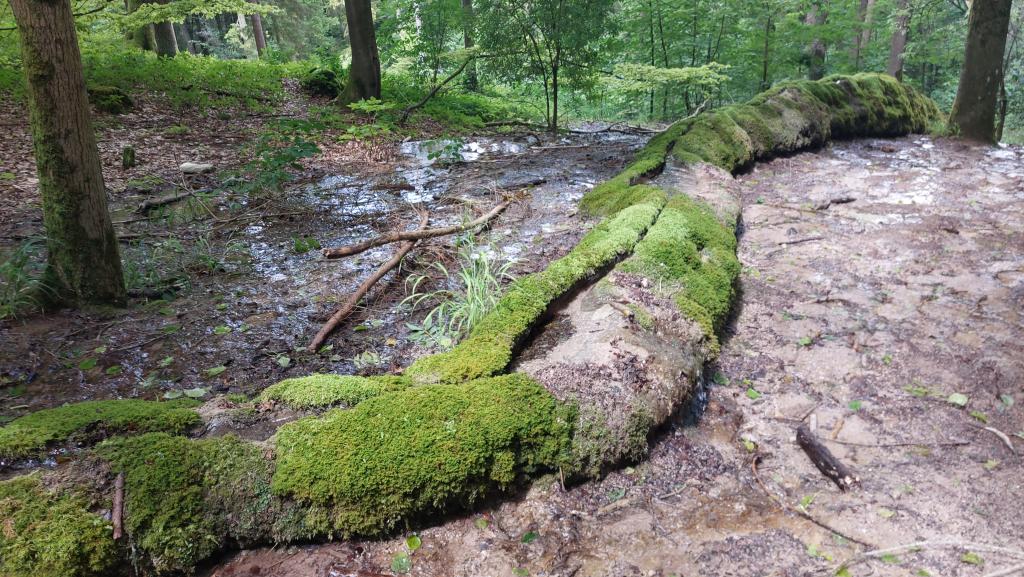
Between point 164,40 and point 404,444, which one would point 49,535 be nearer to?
point 404,444

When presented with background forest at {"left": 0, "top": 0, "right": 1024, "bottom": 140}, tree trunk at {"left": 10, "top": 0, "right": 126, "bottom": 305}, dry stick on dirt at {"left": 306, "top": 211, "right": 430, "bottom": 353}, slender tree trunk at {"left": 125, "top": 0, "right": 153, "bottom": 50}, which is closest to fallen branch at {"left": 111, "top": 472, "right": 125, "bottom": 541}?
dry stick on dirt at {"left": 306, "top": 211, "right": 430, "bottom": 353}

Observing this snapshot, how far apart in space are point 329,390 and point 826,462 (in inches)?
90.1

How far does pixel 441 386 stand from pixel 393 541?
686 millimetres

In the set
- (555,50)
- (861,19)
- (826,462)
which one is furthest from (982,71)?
(826,462)

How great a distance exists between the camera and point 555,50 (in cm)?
853

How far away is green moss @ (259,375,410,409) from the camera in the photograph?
257 cm

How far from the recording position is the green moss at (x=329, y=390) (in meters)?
2.57

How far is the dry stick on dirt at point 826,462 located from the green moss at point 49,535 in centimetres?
282

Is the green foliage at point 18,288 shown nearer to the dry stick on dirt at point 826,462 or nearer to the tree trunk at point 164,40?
the dry stick on dirt at point 826,462

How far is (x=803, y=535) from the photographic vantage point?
2.16 meters

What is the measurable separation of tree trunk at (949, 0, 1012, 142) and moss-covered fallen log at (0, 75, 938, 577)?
8108 mm

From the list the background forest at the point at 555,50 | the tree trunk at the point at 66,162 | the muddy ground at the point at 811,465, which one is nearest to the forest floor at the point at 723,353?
the muddy ground at the point at 811,465

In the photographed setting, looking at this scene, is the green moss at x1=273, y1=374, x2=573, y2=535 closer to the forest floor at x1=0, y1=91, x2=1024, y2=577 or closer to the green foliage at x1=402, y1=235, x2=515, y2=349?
the forest floor at x1=0, y1=91, x2=1024, y2=577

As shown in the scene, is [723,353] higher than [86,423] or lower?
lower
